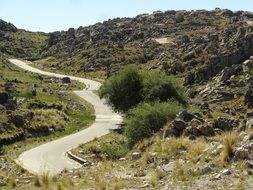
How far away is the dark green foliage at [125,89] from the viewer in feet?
235

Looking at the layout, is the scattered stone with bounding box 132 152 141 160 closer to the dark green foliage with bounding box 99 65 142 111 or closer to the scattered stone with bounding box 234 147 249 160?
the scattered stone with bounding box 234 147 249 160

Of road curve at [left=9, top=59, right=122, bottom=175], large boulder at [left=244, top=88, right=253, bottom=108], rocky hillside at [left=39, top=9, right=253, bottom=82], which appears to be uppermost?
rocky hillside at [left=39, top=9, right=253, bottom=82]

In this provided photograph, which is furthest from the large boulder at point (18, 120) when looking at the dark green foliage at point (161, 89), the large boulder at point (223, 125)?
the large boulder at point (223, 125)

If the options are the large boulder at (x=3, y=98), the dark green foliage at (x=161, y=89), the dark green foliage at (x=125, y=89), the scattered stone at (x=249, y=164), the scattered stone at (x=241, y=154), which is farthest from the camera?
the large boulder at (x=3, y=98)

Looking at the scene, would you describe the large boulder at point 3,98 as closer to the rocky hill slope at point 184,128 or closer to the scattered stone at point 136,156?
the rocky hill slope at point 184,128

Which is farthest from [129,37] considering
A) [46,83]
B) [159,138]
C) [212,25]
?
[159,138]

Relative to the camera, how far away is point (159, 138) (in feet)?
103

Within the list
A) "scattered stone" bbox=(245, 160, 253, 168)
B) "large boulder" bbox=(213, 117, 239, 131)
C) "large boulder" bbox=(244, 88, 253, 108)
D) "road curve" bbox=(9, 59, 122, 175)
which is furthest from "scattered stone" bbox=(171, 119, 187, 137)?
"large boulder" bbox=(244, 88, 253, 108)

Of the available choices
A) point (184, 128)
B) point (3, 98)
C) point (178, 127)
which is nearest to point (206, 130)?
point (184, 128)

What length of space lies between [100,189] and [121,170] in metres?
5.07

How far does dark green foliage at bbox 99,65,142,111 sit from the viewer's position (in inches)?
2817

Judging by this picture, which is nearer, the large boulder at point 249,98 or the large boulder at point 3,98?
the large boulder at point 249,98

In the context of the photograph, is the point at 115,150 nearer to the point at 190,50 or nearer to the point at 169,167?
the point at 169,167

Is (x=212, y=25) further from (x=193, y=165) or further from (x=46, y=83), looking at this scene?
(x=193, y=165)
